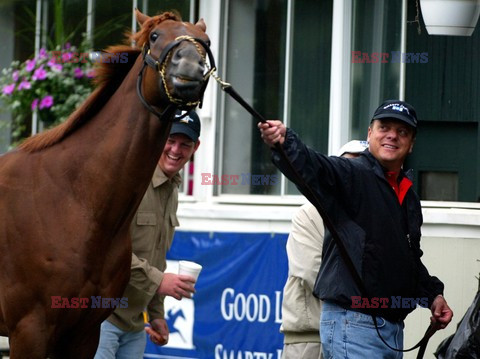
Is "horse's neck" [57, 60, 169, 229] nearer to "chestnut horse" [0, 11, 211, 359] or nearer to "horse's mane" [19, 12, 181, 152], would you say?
"chestnut horse" [0, 11, 211, 359]

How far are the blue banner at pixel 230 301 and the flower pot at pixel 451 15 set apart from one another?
216 centimetres

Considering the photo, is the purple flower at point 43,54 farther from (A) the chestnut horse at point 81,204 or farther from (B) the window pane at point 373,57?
(A) the chestnut horse at point 81,204

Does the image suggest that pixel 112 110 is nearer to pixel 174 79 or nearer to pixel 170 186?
pixel 174 79

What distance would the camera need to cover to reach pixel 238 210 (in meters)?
8.28

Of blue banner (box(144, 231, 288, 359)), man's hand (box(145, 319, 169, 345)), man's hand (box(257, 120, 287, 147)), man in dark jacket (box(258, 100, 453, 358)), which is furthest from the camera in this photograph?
blue banner (box(144, 231, 288, 359))

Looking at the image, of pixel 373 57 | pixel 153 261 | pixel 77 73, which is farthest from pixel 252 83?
pixel 153 261

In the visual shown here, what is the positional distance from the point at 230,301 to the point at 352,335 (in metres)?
3.43

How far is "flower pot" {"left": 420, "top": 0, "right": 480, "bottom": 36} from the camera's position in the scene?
6.62 metres

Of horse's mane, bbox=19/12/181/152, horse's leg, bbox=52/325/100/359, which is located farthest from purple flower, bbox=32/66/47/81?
horse's leg, bbox=52/325/100/359

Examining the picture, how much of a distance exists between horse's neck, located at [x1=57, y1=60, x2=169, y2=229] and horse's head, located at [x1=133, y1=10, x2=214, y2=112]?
13 centimetres

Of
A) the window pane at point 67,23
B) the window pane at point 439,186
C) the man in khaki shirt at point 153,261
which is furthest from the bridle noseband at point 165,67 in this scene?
the window pane at point 67,23

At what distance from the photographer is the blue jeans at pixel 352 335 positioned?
482 centimetres

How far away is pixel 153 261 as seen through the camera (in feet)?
19.0

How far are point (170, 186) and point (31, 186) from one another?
123 centimetres
